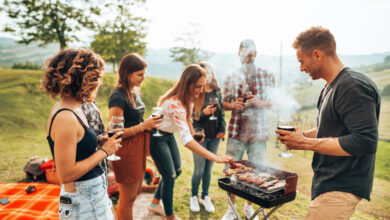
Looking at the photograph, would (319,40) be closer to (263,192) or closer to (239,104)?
(263,192)

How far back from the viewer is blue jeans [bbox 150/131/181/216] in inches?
125

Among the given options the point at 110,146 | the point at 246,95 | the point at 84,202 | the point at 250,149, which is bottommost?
the point at 250,149

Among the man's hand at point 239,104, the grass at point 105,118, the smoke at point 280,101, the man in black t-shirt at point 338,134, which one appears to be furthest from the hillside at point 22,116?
the man in black t-shirt at point 338,134

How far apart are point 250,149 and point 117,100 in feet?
7.33

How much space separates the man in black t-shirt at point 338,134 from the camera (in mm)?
1714

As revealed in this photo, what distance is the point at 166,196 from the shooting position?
3297mm

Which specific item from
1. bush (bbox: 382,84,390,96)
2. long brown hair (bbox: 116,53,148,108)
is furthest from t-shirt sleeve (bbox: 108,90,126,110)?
bush (bbox: 382,84,390,96)

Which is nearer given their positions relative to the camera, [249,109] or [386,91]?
[249,109]

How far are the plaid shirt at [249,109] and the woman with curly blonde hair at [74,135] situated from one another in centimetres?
250

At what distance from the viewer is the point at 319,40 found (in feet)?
6.68

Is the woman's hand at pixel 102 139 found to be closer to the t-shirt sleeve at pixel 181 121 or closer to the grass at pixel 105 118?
the t-shirt sleeve at pixel 181 121

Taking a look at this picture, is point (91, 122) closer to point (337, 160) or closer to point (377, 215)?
point (337, 160)

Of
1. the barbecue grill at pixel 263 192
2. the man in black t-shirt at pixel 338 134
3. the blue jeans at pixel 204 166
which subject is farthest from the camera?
the blue jeans at pixel 204 166

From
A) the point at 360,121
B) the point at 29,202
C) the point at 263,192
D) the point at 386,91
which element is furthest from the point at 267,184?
the point at 386,91
